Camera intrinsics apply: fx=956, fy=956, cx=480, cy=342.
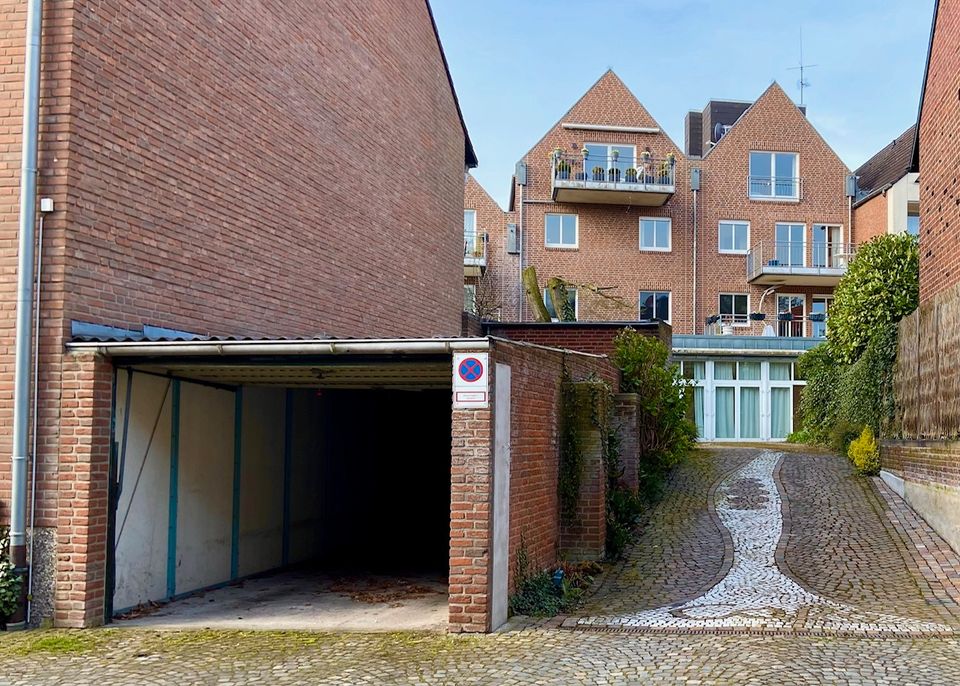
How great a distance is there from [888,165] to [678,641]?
98.4ft

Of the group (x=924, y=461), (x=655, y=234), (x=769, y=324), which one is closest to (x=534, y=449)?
(x=924, y=461)

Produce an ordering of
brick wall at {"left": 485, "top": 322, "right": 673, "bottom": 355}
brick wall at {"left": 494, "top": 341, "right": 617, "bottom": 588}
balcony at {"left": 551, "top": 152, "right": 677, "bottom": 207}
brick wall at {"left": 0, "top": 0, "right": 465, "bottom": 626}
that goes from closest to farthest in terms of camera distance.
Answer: brick wall at {"left": 0, "top": 0, "right": 465, "bottom": 626} → brick wall at {"left": 494, "top": 341, "right": 617, "bottom": 588} → brick wall at {"left": 485, "top": 322, "right": 673, "bottom": 355} → balcony at {"left": 551, "top": 152, "right": 677, "bottom": 207}

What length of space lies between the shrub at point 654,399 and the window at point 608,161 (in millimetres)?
16632

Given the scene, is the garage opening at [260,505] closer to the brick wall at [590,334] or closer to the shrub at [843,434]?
the brick wall at [590,334]

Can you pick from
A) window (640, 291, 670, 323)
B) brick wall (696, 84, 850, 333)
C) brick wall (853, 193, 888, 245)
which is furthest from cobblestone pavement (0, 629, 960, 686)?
brick wall (853, 193, 888, 245)

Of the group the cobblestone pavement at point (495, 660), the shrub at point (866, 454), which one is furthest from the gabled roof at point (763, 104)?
the cobblestone pavement at point (495, 660)

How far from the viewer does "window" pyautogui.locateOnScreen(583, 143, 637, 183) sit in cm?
3200

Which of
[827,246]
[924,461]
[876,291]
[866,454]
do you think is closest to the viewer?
[924,461]

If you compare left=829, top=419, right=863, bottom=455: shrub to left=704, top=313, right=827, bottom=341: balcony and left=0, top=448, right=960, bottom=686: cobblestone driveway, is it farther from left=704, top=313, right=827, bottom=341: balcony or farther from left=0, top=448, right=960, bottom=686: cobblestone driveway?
left=704, top=313, right=827, bottom=341: balcony

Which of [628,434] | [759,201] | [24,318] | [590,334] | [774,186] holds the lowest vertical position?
[628,434]

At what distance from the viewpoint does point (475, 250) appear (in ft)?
106

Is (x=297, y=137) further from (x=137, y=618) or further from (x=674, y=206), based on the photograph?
(x=674, y=206)

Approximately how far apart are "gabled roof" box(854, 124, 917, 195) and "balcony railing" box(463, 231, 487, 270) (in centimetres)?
1337

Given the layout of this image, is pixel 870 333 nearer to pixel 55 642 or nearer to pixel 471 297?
pixel 471 297
